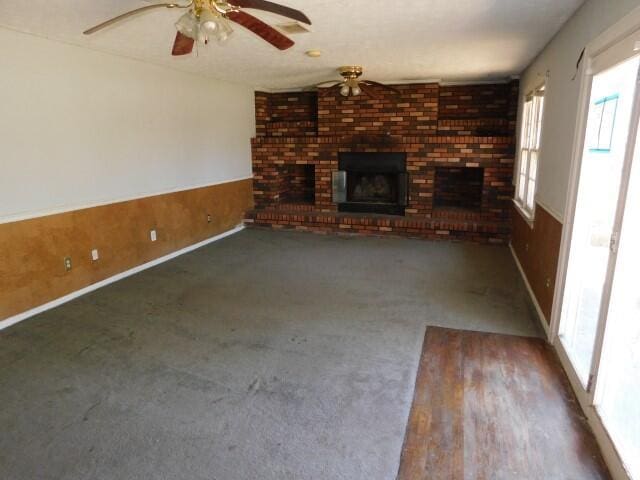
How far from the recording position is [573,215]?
2.62 m

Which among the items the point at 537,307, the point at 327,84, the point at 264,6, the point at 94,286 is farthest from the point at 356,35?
the point at 94,286

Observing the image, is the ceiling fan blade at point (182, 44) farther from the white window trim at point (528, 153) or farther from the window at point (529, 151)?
the window at point (529, 151)

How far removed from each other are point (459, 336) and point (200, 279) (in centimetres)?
257

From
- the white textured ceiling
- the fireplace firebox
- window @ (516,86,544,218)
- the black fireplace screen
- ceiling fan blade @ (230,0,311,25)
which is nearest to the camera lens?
ceiling fan blade @ (230,0,311,25)

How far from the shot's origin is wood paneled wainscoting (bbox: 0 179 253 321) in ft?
10.8

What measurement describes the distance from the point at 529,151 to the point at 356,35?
2.48m

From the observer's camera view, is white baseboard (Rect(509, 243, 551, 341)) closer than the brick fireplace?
Yes

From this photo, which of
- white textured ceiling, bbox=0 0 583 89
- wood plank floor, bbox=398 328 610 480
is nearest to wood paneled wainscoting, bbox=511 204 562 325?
wood plank floor, bbox=398 328 610 480

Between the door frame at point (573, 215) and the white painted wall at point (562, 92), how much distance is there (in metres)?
0.09

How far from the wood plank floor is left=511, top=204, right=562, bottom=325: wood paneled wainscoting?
486 millimetres

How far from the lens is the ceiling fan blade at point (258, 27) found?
2130 millimetres

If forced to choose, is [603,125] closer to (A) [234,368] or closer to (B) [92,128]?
(A) [234,368]

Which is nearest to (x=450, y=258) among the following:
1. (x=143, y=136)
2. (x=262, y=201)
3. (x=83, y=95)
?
(x=262, y=201)

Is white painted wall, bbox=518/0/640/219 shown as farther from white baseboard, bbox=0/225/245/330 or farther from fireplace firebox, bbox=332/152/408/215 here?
white baseboard, bbox=0/225/245/330
